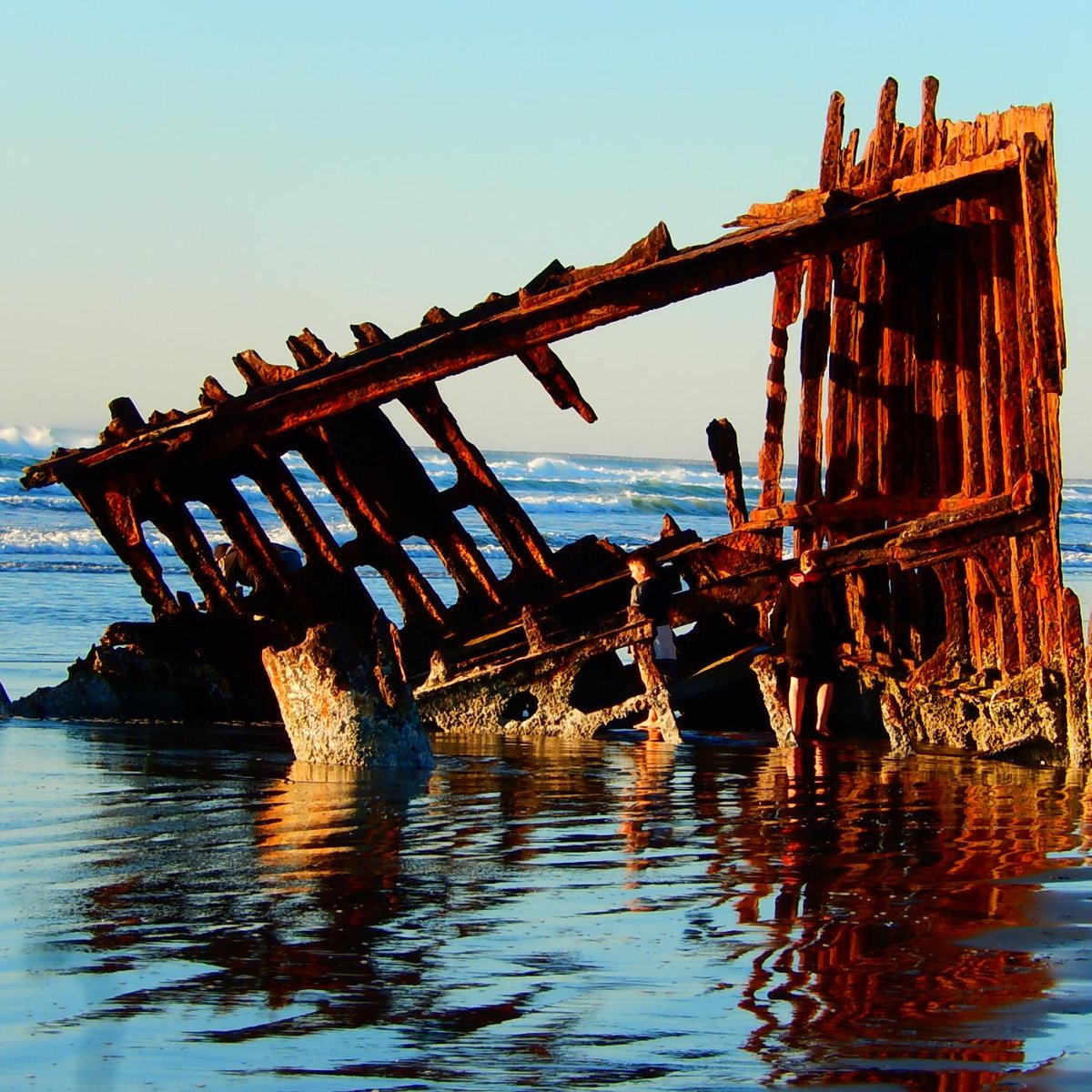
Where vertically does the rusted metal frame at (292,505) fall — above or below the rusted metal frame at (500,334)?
below

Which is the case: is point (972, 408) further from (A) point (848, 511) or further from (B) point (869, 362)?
(A) point (848, 511)

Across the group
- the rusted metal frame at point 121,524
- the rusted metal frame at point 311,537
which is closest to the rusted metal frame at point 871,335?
the rusted metal frame at point 311,537

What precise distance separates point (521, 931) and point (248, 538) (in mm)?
7134

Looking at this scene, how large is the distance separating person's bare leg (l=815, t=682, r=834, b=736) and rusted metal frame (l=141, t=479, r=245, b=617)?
13.0 ft

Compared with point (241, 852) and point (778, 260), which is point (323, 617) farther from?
point (241, 852)

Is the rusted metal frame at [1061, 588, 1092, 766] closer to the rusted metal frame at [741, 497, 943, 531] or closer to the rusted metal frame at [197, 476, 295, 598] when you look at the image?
the rusted metal frame at [741, 497, 943, 531]

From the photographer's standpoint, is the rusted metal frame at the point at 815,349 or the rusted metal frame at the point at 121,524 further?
the rusted metal frame at the point at 121,524

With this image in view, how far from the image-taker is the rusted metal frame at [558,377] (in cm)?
1113

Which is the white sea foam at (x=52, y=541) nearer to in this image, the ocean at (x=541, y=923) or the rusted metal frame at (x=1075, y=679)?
the ocean at (x=541, y=923)

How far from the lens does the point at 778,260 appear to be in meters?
10.5

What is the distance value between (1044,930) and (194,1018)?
2.60m

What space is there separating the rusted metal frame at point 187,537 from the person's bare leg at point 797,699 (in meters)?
3.82

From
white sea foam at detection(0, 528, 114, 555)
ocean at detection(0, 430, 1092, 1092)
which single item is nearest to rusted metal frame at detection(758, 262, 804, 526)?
ocean at detection(0, 430, 1092, 1092)

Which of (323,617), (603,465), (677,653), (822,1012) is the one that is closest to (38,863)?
(822,1012)
